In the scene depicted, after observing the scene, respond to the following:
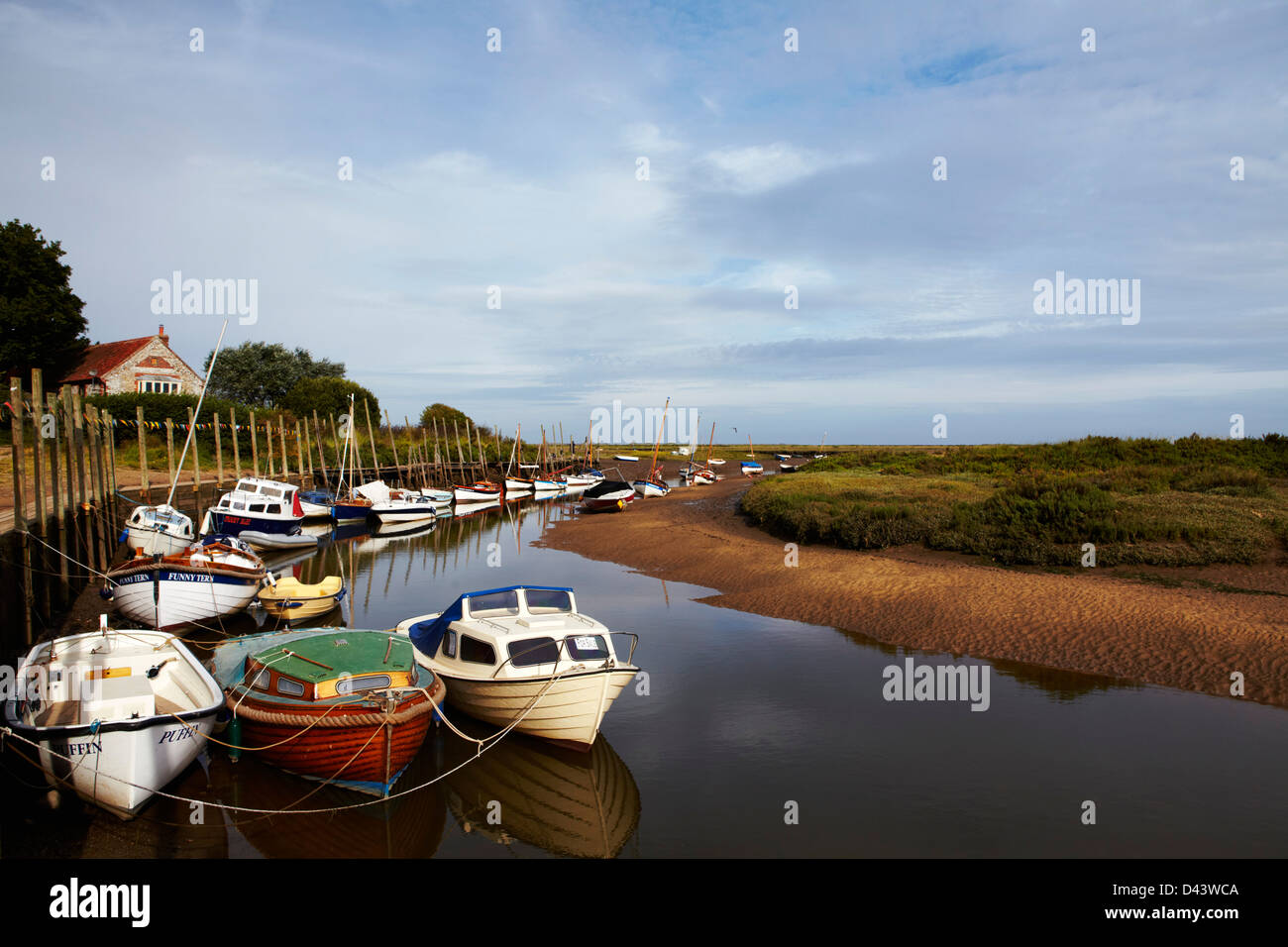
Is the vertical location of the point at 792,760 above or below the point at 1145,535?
below

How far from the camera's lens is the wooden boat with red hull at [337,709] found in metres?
11.3

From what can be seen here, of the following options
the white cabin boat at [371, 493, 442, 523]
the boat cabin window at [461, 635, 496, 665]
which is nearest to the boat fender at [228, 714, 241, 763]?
the boat cabin window at [461, 635, 496, 665]

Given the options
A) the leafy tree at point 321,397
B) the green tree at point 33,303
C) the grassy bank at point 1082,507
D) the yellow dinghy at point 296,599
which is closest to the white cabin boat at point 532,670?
the yellow dinghy at point 296,599

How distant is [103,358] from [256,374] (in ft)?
83.9

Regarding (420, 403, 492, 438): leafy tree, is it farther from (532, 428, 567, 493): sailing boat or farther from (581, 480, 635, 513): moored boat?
(581, 480, 635, 513): moored boat

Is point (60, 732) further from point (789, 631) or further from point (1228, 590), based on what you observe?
point (1228, 590)

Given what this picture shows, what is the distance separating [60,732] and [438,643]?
605 cm

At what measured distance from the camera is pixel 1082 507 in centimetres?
2711

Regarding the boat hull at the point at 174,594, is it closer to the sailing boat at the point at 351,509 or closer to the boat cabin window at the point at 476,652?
the boat cabin window at the point at 476,652

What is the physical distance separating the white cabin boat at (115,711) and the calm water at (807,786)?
0.68 m

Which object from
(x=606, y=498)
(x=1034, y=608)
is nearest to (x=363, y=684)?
(x=1034, y=608)

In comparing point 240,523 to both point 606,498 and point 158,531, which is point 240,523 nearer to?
point 158,531
